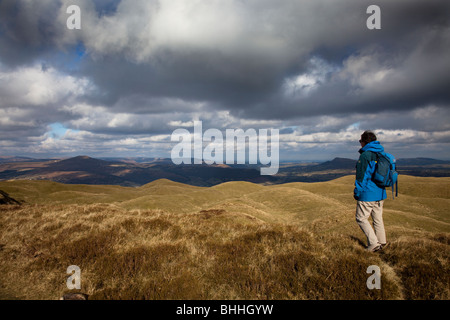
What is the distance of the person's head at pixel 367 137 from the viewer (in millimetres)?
8844

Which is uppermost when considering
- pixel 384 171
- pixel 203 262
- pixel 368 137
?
pixel 368 137

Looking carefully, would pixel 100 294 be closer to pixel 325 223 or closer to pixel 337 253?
pixel 337 253

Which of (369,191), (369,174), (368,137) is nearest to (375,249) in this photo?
(369,191)

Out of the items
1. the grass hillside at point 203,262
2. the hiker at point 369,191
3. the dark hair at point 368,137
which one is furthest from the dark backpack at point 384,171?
the grass hillside at point 203,262

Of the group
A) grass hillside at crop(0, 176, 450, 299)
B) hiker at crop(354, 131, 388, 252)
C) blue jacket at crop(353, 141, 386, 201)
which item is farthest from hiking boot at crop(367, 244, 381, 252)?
blue jacket at crop(353, 141, 386, 201)

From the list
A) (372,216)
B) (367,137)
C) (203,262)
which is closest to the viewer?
(203,262)

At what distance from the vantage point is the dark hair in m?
8.84

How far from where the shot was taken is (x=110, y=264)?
8094 millimetres

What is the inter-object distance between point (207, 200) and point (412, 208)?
48.4m

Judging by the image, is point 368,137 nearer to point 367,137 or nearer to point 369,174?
point 367,137

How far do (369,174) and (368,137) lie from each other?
1631mm

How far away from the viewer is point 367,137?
8859 mm

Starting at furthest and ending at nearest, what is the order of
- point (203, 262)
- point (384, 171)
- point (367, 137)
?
point (367, 137)
point (203, 262)
point (384, 171)
